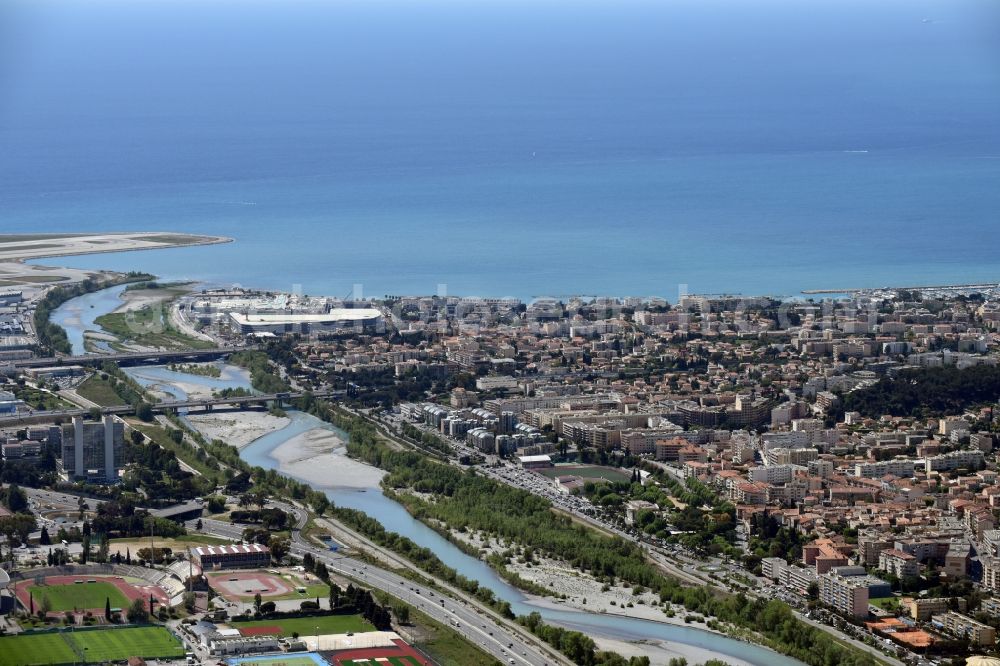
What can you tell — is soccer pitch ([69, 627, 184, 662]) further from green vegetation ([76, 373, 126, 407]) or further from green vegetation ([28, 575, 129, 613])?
green vegetation ([76, 373, 126, 407])

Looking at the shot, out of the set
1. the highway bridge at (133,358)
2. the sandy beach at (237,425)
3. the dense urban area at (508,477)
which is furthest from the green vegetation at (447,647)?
the highway bridge at (133,358)

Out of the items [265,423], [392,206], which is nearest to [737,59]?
[392,206]

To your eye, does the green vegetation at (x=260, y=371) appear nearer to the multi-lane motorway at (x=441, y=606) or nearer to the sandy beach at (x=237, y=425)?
the sandy beach at (x=237, y=425)

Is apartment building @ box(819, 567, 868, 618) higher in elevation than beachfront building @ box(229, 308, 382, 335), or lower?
lower

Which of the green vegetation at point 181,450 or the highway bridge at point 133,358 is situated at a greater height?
the highway bridge at point 133,358

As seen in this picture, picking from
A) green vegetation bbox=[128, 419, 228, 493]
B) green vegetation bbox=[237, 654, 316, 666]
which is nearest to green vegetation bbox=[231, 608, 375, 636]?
green vegetation bbox=[237, 654, 316, 666]

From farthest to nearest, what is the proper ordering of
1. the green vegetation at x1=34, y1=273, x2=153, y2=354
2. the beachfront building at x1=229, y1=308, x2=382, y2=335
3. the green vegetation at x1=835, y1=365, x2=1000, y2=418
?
the beachfront building at x1=229, y1=308, x2=382, y2=335, the green vegetation at x1=34, y1=273, x2=153, y2=354, the green vegetation at x1=835, y1=365, x2=1000, y2=418
